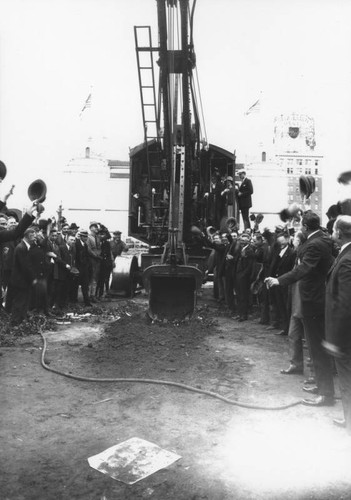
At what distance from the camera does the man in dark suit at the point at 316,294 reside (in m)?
4.17

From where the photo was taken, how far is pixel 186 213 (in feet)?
28.4

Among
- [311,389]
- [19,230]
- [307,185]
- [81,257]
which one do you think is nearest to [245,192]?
[81,257]

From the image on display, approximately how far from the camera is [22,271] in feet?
22.5

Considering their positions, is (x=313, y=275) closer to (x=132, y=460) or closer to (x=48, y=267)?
(x=132, y=460)

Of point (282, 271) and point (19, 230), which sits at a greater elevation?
point (19, 230)

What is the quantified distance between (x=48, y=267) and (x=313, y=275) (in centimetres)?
553

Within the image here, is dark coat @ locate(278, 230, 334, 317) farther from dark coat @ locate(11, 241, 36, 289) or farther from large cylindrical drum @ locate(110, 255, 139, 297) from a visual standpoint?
large cylindrical drum @ locate(110, 255, 139, 297)

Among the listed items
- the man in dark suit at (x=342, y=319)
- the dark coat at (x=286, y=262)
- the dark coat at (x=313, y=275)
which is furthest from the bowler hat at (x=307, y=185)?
the man in dark suit at (x=342, y=319)

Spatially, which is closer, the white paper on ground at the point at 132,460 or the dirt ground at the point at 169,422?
the dirt ground at the point at 169,422

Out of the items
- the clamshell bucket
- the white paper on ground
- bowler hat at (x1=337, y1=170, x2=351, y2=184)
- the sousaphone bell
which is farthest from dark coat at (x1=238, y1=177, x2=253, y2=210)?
the white paper on ground

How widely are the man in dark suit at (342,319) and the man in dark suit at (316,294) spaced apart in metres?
0.69

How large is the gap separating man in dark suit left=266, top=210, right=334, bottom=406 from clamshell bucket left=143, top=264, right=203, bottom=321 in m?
2.77

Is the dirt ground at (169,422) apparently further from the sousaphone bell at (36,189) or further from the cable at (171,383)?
the sousaphone bell at (36,189)

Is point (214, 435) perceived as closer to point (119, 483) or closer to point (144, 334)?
point (119, 483)
